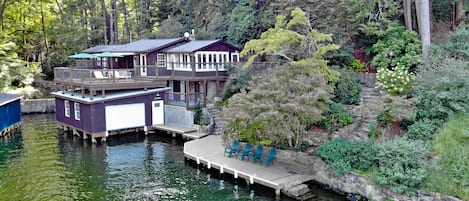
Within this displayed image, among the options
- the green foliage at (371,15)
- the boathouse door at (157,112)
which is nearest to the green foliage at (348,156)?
the green foliage at (371,15)

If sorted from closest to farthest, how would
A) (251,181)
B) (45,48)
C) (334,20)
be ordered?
(251,181), (334,20), (45,48)

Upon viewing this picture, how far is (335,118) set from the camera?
18828 mm

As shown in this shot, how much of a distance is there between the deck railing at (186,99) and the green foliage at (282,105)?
9087 mm

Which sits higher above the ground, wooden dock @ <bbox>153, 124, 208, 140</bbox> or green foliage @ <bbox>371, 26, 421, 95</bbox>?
green foliage @ <bbox>371, 26, 421, 95</bbox>

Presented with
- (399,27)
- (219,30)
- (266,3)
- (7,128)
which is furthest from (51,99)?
(399,27)

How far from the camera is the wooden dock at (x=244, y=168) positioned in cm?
1530

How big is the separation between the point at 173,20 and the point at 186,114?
19.1 metres

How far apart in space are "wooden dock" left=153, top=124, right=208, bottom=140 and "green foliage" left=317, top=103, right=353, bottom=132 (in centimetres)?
818

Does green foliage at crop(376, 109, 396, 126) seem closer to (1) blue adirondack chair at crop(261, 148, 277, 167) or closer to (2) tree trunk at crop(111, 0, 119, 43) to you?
(1) blue adirondack chair at crop(261, 148, 277, 167)

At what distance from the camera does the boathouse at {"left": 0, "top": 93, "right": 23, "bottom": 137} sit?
85.7 feet

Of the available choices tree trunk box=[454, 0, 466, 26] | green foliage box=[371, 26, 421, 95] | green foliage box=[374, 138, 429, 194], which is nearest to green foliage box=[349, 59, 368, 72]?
green foliage box=[371, 26, 421, 95]

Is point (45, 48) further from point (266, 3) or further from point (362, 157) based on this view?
point (362, 157)

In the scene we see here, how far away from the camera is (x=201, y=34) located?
3638cm

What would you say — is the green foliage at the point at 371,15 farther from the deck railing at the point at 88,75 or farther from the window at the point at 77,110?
the window at the point at 77,110
